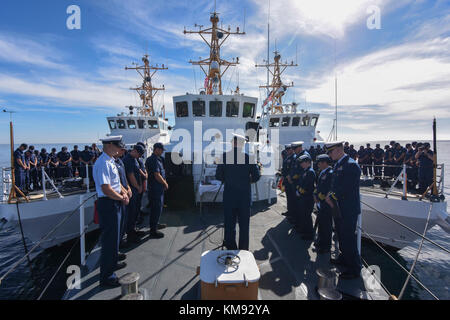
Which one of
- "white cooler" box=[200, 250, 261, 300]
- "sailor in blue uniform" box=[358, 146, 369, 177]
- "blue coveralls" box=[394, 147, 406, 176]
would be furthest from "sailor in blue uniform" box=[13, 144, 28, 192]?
"blue coveralls" box=[394, 147, 406, 176]

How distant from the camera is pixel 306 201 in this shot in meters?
4.54

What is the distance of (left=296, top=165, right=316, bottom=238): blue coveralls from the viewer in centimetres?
444

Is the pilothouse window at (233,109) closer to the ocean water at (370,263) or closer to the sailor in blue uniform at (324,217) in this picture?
the sailor in blue uniform at (324,217)

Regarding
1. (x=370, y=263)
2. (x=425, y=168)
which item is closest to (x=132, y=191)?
(x=370, y=263)

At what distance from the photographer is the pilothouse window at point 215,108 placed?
34.2ft

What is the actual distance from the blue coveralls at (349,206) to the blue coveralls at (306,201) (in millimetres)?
1201

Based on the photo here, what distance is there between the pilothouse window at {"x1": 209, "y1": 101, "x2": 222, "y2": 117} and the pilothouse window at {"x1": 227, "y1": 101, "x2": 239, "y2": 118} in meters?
0.42

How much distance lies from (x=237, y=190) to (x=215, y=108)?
24.9 ft

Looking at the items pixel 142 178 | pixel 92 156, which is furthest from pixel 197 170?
pixel 92 156

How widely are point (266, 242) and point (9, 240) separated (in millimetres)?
12561

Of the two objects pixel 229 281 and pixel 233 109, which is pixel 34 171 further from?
pixel 229 281

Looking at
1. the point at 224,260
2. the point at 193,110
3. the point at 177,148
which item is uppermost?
the point at 193,110

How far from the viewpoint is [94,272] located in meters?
3.30

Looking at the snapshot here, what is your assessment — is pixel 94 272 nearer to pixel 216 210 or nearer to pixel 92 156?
pixel 216 210
